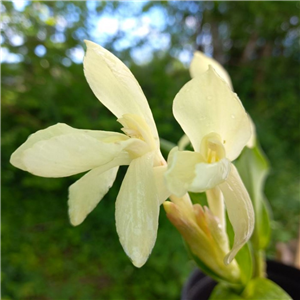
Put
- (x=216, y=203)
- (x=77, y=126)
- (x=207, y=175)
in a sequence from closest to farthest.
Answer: (x=207, y=175) < (x=216, y=203) < (x=77, y=126)

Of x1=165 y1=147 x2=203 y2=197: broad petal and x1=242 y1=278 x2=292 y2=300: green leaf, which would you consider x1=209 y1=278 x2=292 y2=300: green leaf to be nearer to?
x1=242 y1=278 x2=292 y2=300: green leaf

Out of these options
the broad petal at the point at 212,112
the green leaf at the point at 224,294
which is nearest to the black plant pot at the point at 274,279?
the green leaf at the point at 224,294

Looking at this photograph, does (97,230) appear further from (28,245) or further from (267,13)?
(267,13)

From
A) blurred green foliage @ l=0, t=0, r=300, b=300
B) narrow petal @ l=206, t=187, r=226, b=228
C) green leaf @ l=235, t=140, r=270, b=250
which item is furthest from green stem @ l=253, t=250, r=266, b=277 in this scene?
blurred green foliage @ l=0, t=0, r=300, b=300

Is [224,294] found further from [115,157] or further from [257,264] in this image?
[115,157]

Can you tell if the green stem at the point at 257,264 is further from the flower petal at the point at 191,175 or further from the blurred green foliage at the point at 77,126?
the blurred green foliage at the point at 77,126

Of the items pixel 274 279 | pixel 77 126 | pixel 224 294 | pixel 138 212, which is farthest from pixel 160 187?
pixel 77 126

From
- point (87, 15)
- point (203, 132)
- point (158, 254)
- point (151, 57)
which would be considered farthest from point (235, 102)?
point (151, 57)
